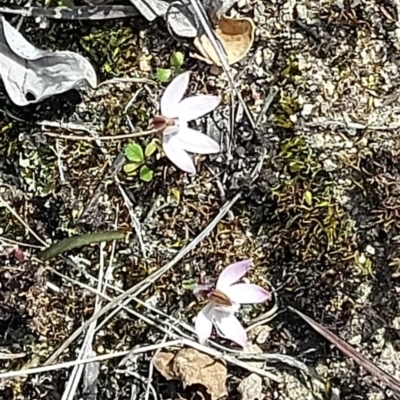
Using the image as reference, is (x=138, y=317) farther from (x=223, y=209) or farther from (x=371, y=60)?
(x=371, y=60)

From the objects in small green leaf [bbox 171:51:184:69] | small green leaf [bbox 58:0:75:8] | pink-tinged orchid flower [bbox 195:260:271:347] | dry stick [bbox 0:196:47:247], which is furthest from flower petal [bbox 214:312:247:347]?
small green leaf [bbox 58:0:75:8]

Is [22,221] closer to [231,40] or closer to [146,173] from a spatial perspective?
[146,173]

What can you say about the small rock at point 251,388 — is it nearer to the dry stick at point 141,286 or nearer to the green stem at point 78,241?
the dry stick at point 141,286

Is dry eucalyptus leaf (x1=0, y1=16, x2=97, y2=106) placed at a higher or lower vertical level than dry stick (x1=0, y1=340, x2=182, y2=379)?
higher

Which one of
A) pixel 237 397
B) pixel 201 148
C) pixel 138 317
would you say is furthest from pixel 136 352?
pixel 201 148

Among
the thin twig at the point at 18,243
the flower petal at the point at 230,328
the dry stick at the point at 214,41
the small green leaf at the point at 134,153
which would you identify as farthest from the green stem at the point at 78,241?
the dry stick at the point at 214,41

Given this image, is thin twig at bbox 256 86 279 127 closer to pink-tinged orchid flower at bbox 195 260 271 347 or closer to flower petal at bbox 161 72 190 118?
flower petal at bbox 161 72 190 118

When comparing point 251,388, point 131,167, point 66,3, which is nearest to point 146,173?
point 131,167
